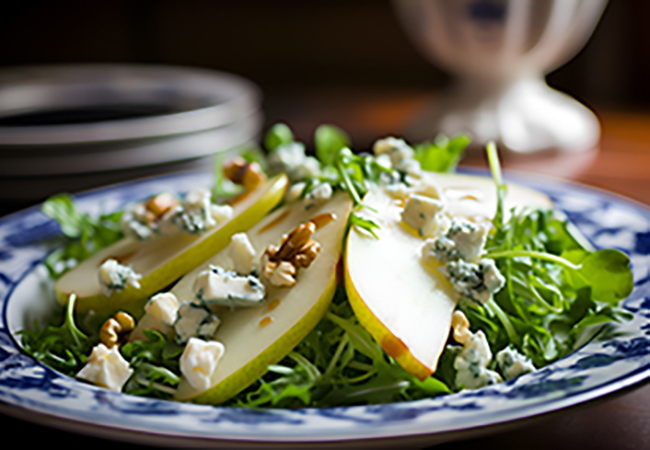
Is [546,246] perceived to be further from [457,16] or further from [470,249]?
[457,16]

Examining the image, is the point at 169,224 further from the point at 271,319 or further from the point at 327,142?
the point at 327,142

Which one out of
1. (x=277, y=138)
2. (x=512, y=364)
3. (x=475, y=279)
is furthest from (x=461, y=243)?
(x=277, y=138)

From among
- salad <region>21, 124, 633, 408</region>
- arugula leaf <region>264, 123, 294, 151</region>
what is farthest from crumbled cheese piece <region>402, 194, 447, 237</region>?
arugula leaf <region>264, 123, 294, 151</region>

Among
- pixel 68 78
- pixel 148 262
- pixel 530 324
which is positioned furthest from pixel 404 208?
pixel 68 78

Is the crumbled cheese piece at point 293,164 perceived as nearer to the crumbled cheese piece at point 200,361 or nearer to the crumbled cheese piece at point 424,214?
the crumbled cheese piece at point 424,214

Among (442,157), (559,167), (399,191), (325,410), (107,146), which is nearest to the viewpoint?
(325,410)

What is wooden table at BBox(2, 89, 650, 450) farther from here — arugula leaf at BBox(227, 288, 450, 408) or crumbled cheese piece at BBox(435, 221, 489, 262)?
crumbled cheese piece at BBox(435, 221, 489, 262)
